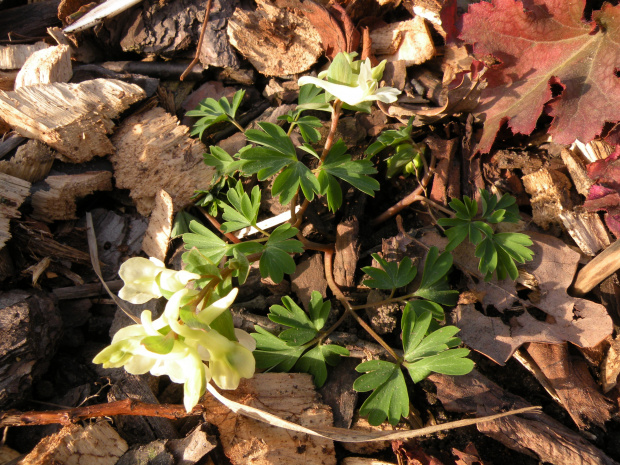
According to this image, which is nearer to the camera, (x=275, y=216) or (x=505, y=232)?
(x=505, y=232)

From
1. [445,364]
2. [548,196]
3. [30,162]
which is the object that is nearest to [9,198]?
[30,162]

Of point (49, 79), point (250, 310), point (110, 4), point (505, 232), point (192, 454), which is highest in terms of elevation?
point (110, 4)

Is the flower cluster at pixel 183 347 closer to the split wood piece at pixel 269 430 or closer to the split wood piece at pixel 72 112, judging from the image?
the split wood piece at pixel 269 430

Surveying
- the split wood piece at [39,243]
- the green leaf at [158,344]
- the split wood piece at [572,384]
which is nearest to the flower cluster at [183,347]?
the green leaf at [158,344]

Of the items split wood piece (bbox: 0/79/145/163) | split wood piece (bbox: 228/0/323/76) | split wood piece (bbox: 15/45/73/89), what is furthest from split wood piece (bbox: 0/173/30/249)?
split wood piece (bbox: 228/0/323/76)

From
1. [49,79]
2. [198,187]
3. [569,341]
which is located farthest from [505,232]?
[49,79]

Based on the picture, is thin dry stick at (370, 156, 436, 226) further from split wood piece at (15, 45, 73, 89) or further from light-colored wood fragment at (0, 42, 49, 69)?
light-colored wood fragment at (0, 42, 49, 69)

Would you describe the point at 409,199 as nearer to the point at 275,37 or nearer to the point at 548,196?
the point at 548,196

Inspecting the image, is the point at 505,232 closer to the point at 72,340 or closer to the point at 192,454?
the point at 192,454
